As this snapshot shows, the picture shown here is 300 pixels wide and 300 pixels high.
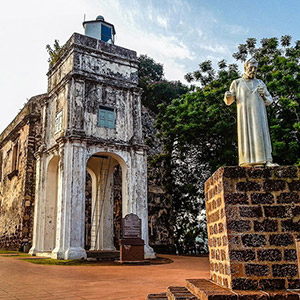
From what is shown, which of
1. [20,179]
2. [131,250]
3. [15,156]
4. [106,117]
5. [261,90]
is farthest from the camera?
[15,156]

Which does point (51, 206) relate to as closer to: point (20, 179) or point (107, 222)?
point (107, 222)

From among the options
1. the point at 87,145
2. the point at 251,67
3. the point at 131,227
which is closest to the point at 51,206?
the point at 87,145

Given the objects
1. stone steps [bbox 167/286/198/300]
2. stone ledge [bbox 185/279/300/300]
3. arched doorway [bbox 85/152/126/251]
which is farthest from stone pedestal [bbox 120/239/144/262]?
stone ledge [bbox 185/279/300/300]

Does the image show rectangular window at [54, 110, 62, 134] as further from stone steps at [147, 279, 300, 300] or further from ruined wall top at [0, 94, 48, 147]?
stone steps at [147, 279, 300, 300]

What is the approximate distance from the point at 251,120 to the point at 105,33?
1294 cm

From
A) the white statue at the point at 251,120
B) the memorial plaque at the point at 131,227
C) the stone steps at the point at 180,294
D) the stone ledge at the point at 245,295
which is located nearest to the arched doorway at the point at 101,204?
the memorial plaque at the point at 131,227

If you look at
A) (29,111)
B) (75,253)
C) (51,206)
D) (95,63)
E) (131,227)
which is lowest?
(75,253)

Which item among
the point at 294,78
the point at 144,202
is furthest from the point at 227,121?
the point at 144,202

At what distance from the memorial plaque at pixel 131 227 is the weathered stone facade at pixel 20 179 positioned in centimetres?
600

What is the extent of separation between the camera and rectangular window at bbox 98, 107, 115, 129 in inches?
518

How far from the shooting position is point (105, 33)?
52.1ft

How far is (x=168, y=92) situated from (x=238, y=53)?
727 cm

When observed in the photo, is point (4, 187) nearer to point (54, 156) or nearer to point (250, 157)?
point (54, 156)

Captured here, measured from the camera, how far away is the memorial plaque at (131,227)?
11.4 metres
